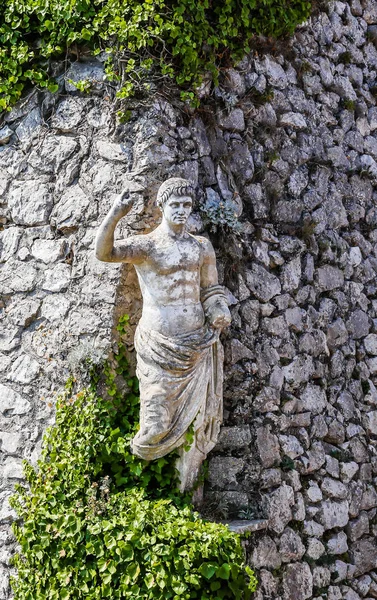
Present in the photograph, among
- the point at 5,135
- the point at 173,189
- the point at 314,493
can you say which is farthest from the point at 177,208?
the point at 314,493

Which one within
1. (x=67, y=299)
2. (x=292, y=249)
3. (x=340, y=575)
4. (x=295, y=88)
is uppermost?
(x=295, y=88)

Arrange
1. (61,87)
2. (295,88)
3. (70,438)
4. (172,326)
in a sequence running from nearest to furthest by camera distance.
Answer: (172,326)
(70,438)
(61,87)
(295,88)

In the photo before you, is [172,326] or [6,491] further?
[6,491]

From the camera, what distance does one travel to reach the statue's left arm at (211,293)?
5.72 meters

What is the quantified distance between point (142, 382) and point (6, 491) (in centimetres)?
131

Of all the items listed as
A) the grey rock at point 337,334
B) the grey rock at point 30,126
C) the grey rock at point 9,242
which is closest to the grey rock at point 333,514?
the grey rock at point 337,334

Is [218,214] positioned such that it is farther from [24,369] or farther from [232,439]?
[24,369]

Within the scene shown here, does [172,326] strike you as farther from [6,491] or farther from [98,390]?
[6,491]

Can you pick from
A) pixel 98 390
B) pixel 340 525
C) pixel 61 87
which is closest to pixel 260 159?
pixel 61 87

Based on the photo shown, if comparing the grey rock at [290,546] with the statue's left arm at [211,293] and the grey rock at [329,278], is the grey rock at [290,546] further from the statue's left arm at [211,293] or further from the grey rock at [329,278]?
the grey rock at [329,278]

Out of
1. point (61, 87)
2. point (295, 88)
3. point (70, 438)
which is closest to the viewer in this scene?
point (70, 438)

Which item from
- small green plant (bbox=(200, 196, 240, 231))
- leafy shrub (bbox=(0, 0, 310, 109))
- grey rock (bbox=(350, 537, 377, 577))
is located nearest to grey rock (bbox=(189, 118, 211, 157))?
leafy shrub (bbox=(0, 0, 310, 109))

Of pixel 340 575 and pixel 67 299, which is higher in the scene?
pixel 67 299

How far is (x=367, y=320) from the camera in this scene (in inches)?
293
